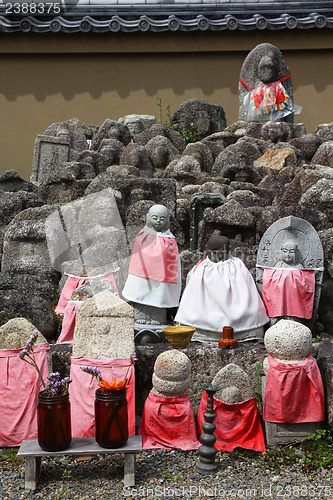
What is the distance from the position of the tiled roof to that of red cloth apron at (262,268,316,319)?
11161 mm

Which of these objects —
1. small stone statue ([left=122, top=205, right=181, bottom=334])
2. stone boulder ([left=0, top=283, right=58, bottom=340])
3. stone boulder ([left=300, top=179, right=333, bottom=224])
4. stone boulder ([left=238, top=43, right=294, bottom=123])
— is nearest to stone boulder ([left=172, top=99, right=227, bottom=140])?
stone boulder ([left=238, top=43, right=294, bottom=123])

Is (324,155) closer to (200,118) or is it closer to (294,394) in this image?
(200,118)

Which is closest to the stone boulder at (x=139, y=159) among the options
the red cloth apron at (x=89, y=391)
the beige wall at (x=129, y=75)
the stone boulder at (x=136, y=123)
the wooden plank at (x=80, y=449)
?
the stone boulder at (x=136, y=123)

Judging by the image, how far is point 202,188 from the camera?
360 inches

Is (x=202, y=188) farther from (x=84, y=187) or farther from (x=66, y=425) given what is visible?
(x=66, y=425)

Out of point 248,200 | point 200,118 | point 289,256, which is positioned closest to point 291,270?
point 289,256

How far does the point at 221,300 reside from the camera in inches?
219

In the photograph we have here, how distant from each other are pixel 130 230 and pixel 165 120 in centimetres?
956

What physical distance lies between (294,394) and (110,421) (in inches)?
57.6

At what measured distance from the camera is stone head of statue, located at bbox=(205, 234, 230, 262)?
222 inches

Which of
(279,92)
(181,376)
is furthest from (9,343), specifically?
(279,92)

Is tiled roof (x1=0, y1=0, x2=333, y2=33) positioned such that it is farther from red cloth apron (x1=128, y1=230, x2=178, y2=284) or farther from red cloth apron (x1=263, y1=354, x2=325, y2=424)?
red cloth apron (x1=263, y1=354, x2=325, y2=424)

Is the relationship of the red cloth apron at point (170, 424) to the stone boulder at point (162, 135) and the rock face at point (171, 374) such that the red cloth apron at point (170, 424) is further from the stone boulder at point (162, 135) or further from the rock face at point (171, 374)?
the stone boulder at point (162, 135)

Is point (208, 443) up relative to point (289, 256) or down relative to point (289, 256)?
down
